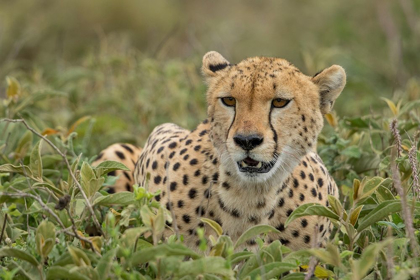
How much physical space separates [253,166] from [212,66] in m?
0.75

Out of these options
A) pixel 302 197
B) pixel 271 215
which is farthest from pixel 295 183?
pixel 271 215

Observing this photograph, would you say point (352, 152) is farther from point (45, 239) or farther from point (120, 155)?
point (45, 239)

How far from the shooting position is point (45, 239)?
2439 mm

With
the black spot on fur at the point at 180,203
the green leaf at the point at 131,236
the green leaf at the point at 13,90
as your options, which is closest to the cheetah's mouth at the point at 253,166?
the black spot on fur at the point at 180,203

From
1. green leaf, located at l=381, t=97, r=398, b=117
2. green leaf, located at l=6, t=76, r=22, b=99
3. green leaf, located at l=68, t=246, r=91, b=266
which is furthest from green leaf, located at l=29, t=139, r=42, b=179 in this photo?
green leaf, located at l=381, t=97, r=398, b=117

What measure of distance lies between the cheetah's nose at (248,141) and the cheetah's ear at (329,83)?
59cm

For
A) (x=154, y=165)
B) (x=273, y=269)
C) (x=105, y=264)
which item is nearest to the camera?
(x=105, y=264)

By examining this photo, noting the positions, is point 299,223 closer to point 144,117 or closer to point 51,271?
point 51,271

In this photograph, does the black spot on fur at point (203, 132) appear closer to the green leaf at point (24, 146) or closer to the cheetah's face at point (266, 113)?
the cheetah's face at point (266, 113)

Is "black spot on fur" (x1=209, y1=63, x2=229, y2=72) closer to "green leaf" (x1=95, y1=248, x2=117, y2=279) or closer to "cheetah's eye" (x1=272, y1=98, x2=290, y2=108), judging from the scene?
"cheetah's eye" (x1=272, y1=98, x2=290, y2=108)

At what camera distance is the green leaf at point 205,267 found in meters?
2.22

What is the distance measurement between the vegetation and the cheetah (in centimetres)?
22

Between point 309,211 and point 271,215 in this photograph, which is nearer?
point 309,211

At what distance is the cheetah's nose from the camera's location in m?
3.04
